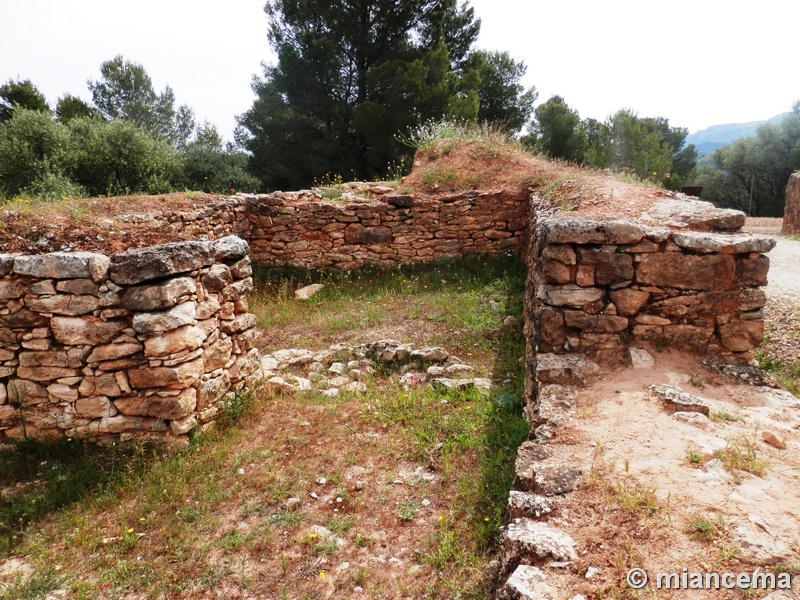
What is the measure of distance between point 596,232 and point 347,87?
1546 cm

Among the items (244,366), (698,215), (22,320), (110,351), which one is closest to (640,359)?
(698,215)

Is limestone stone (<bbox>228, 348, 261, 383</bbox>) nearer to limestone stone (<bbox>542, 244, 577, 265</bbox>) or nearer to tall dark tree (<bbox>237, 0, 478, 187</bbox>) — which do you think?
limestone stone (<bbox>542, 244, 577, 265</bbox>)

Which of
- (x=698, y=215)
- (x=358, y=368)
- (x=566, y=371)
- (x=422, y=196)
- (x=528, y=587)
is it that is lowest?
(x=358, y=368)

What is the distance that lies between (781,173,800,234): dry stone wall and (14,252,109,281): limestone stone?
703 inches

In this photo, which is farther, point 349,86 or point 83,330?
point 349,86

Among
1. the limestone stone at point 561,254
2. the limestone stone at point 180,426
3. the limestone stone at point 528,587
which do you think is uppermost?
the limestone stone at point 561,254

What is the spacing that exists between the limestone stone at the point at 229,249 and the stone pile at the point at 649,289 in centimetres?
304

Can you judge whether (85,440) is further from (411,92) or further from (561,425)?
(411,92)

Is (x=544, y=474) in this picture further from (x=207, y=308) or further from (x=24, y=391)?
(x=24, y=391)

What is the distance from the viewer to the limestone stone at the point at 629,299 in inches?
157

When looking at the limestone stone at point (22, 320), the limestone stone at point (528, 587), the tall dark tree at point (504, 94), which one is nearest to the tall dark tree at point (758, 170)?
the tall dark tree at point (504, 94)

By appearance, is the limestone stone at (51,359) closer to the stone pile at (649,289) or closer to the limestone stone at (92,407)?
the limestone stone at (92,407)

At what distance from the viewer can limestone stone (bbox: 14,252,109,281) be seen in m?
3.70

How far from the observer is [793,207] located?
14203mm
